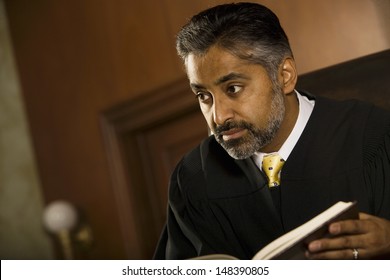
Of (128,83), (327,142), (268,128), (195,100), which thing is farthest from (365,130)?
(128,83)

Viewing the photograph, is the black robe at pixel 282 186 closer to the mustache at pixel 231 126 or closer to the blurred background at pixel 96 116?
the mustache at pixel 231 126

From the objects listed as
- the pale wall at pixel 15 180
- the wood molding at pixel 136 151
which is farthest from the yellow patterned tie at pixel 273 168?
the pale wall at pixel 15 180

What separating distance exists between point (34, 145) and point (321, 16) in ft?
5.14

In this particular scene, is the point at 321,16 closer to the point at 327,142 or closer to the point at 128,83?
the point at 327,142

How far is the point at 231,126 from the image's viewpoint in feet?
6.19

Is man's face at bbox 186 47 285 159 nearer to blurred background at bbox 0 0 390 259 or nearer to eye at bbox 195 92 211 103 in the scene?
eye at bbox 195 92 211 103

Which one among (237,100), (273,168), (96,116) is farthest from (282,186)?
(96,116)

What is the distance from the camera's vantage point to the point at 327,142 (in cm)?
189

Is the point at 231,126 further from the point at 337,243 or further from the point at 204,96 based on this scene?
the point at 337,243

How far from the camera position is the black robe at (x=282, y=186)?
1.82 meters

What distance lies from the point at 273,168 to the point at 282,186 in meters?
0.07

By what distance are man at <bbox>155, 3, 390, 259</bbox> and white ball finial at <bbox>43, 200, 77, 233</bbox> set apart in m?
0.86

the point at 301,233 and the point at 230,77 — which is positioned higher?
the point at 230,77

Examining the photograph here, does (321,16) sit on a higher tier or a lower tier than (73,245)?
higher
